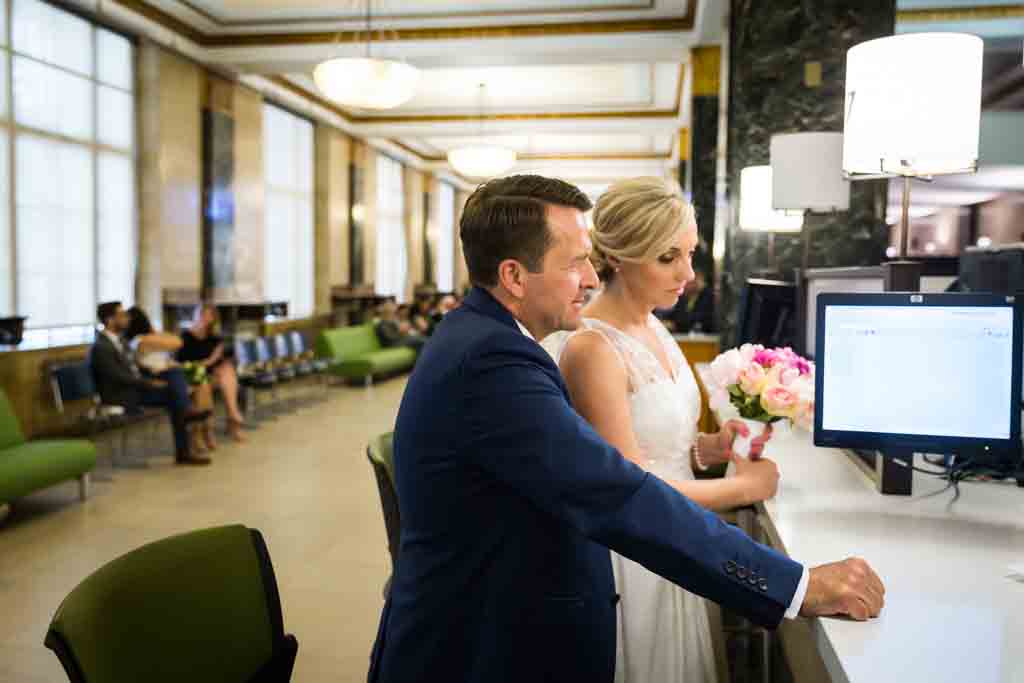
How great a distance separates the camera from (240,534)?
68.9 inches

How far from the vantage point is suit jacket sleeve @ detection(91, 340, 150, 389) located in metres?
7.54

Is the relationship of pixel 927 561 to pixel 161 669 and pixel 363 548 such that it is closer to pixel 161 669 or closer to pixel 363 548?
pixel 161 669

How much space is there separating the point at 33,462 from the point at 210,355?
3.45 metres

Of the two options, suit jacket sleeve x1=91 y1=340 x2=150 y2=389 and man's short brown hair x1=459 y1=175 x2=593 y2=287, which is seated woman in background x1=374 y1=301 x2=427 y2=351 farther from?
man's short brown hair x1=459 y1=175 x2=593 y2=287

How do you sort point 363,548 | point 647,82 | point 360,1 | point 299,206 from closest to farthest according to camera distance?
1. point 363,548
2. point 360,1
3. point 647,82
4. point 299,206

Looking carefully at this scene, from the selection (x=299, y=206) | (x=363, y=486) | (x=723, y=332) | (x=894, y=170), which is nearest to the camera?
(x=894, y=170)

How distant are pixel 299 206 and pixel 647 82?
19.5ft

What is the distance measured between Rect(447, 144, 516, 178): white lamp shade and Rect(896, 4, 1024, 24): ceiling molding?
5.67 metres

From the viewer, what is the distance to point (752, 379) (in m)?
2.19

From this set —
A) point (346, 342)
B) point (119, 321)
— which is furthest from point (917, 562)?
point (346, 342)

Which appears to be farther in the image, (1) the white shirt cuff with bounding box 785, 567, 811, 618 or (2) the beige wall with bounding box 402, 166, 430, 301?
(2) the beige wall with bounding box 402, 166, 430, 301

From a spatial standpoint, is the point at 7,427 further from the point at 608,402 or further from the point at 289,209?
the point at 289,209

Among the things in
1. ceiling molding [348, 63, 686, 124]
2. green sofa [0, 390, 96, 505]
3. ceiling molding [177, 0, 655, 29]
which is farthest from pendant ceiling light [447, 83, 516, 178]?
green sofa [0, 390, 96, 505]

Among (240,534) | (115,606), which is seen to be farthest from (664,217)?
(115,606)
